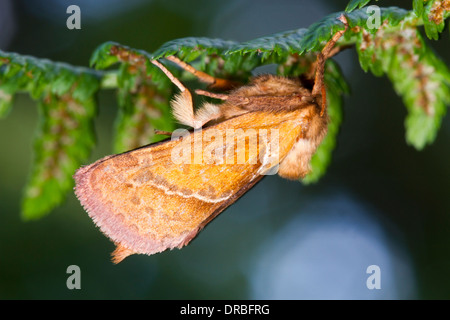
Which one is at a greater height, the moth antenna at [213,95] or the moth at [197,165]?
the moth antenna at [213,95]

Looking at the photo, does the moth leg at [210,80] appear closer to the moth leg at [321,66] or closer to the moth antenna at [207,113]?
the moth antenna at [207,113]

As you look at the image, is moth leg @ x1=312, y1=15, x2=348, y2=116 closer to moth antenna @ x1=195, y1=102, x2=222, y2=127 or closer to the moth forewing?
the moth forewing

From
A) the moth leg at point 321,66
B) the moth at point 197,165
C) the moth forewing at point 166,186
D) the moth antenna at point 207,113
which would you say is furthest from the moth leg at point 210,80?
the moth leg at point 321,66

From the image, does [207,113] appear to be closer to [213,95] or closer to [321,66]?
[213,95]

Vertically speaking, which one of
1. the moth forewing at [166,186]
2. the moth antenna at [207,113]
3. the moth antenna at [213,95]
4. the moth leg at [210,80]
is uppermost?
the moth leg at [210,80]

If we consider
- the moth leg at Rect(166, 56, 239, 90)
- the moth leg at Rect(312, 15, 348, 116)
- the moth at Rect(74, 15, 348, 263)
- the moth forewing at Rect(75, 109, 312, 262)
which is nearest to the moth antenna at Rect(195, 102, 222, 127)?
the moth at Rect(74, 15, 348, 263)

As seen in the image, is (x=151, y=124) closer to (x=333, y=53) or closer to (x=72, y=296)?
(x=333, y=53)

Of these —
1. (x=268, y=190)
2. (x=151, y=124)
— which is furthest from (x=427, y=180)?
(x=151, y=124)

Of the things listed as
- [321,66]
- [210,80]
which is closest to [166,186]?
[210,80]

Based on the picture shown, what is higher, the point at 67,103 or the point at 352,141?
the point at 352,141
